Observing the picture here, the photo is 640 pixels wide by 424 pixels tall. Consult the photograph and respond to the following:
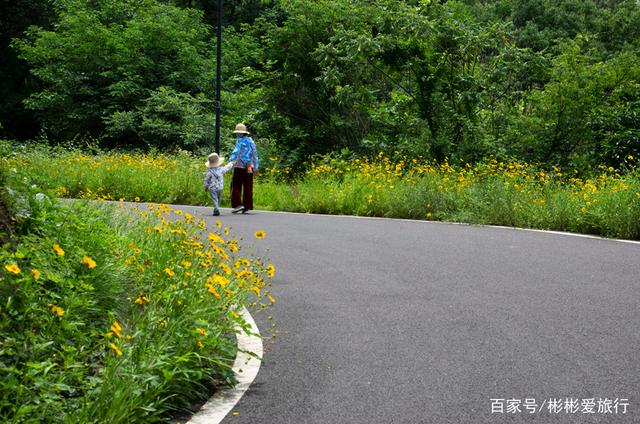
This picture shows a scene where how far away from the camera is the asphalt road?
440cm

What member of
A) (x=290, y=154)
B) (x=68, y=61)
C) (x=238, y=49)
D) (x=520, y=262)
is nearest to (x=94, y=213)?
(x=520, y=262)

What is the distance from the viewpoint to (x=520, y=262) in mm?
9289

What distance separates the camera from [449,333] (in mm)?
6004

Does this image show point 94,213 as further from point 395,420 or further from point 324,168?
point 324,168

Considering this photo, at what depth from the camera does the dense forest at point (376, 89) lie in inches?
747

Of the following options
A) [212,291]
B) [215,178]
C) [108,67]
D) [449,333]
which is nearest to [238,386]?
[212,291]

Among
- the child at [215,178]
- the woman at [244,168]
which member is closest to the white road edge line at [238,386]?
the child at [215,178]

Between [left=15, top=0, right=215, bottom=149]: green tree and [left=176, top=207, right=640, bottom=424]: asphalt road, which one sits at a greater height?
[left=15, top=0, right=215, bottom=149]: green tree

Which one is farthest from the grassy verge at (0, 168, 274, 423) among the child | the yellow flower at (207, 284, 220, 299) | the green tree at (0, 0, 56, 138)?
the green tree at (0, 0, 56, 138)

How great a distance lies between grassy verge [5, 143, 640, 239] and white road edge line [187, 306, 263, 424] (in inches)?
93.6

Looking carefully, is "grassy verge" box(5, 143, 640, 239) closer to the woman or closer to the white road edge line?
the woman

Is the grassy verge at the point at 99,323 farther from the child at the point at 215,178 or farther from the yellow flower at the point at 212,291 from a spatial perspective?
the child at the point at 215,178

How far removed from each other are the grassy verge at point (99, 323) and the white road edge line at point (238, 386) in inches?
3.5

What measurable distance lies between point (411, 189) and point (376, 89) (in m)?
8.33
